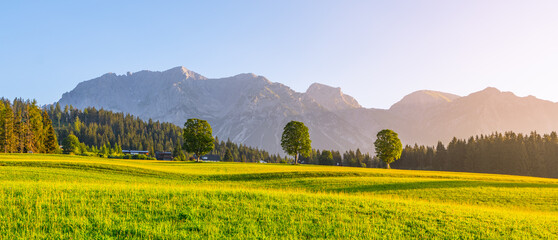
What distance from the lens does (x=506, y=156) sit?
132 meters

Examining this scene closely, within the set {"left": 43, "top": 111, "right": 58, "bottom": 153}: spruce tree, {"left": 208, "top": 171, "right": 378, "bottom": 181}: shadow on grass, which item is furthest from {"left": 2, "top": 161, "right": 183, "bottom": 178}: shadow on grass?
{"left": 43, "top": 111, "right": 58, "bottom": 153}: spruce tree

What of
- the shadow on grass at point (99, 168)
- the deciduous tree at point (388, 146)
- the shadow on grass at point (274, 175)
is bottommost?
the shadow on grass at point (274, 175)

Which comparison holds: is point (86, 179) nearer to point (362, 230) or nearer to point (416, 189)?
point (362, 230)

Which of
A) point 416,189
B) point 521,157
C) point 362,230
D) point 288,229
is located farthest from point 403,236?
point 521,157

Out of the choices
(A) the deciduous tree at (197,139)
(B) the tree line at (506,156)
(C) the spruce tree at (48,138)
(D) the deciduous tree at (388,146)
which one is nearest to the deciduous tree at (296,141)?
(D) the deciduous tree at (388,146)

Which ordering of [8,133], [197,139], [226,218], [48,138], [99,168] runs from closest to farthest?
[226,218]
[99,168]
[8,133]
[197,139]
[48,138]

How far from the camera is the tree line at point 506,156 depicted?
12500 cm

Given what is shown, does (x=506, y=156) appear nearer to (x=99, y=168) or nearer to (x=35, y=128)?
(x=99, y=168)

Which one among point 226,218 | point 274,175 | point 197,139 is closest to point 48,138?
point 197,139

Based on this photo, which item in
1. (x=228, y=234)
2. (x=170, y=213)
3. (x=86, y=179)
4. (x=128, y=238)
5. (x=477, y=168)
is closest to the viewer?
(x=128, y=238)

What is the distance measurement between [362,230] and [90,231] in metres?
11.2

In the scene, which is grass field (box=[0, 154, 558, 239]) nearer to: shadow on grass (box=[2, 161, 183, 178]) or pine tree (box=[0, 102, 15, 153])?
shadow on grass (box=[2, 161, 183, 178])

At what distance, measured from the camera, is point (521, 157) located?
128125mm

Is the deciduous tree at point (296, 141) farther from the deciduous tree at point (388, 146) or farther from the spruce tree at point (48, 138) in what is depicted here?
the spruce tree at point (48, 138)
